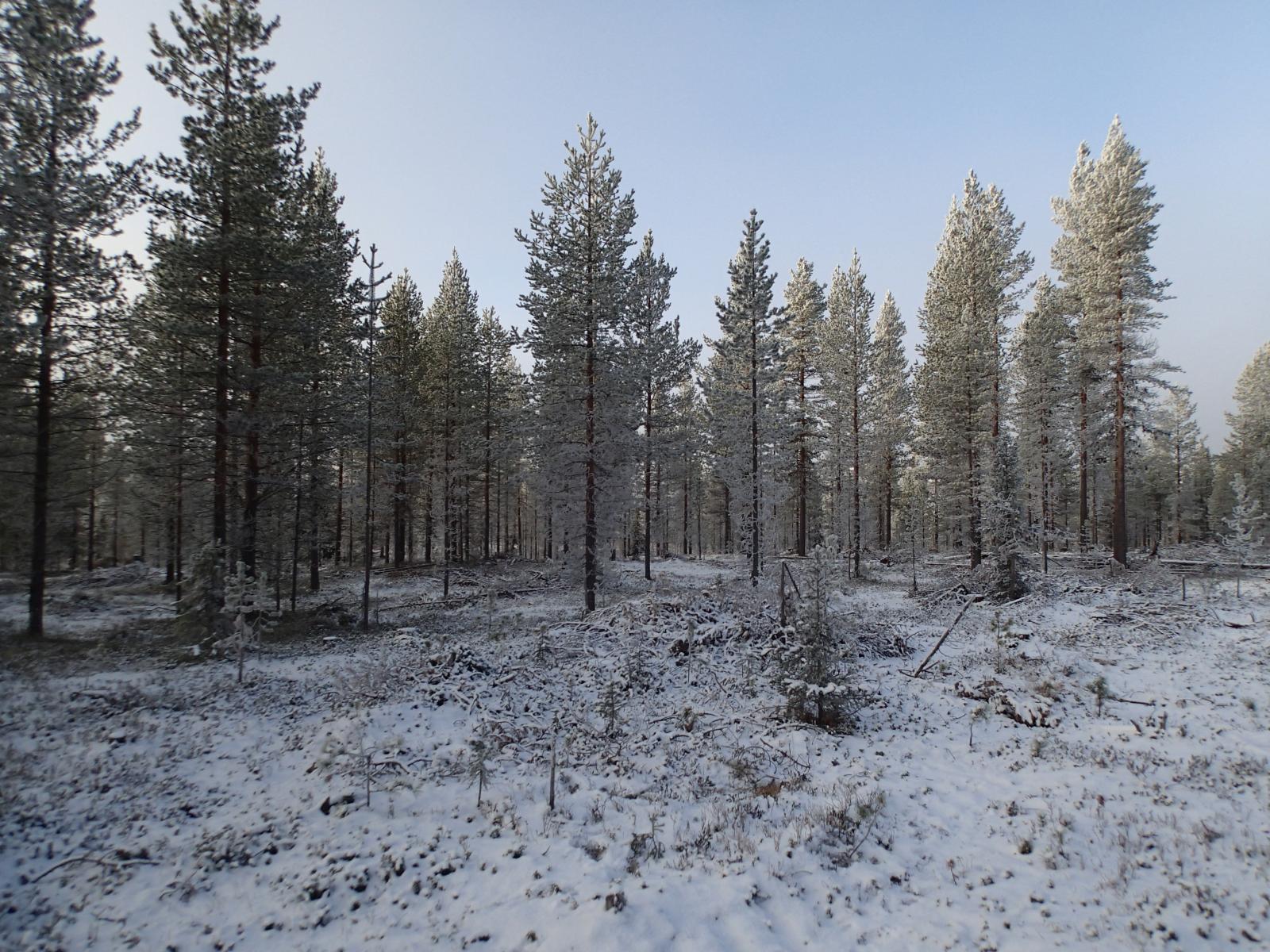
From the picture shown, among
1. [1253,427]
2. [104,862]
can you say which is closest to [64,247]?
[104,862]

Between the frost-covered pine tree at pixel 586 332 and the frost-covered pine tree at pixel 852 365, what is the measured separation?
1644 cm

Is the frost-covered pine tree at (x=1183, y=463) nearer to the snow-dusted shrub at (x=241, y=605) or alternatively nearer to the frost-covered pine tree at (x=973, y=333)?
the frost-covered pine tree at (x=973, y=333)

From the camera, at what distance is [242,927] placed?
504 cm

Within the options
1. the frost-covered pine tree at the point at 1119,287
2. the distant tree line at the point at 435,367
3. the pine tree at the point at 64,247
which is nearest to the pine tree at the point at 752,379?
the distant tree line at the point at 435,367

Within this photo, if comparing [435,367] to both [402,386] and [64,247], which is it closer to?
[402,386]

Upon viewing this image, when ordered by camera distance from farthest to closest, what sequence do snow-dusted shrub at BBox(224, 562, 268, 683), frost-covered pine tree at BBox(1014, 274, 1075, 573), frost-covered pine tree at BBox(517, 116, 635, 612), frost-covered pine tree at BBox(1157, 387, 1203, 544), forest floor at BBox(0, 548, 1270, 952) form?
frost-covered pine tree at BBox(1157, 387, 1203, 544) < frost-covered pine tree at BBox(1014, 274, 1075, 573) < frost-covered pine tree at BBox(517, 116, 635, 612) < snow-dusted shrub at BBox(224, 562, 268, 683) < forest floor at BBox(0, 548, 1270, 952)

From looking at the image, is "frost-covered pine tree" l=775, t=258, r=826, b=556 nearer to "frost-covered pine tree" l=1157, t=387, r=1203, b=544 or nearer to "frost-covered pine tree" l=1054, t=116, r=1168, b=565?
"frost-covered pine tree" l=1054, t=116, r=1168, b=565

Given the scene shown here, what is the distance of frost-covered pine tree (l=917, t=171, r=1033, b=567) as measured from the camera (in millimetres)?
25453

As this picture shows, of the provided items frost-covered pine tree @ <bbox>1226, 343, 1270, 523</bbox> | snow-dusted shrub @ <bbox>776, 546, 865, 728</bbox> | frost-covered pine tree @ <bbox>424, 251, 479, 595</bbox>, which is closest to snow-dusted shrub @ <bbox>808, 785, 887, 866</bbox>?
snow-dusted shrub @ <bbox>776, 546, 865, 728</bbox>

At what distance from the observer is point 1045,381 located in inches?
1134

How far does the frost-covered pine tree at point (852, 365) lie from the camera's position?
31.0m

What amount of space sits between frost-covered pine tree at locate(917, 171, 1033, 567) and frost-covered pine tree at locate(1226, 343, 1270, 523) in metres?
33.8

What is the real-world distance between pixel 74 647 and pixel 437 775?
41.0 feet

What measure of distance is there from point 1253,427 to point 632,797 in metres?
66.0
